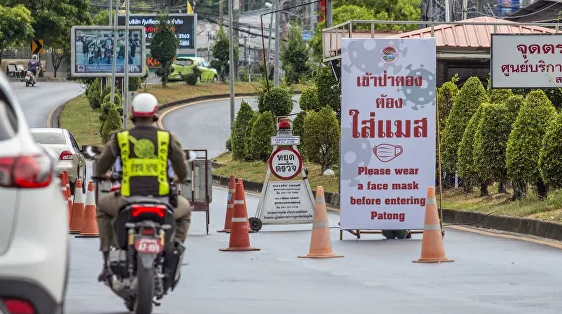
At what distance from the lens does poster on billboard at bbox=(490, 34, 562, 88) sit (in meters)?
24.1

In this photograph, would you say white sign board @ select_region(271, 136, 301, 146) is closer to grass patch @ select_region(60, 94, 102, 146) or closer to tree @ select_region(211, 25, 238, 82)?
grass patch @ select_region(60, 94, 102, 146)

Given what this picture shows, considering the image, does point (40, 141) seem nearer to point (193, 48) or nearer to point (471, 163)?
point (471, 163)

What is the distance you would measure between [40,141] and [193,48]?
2737 inches

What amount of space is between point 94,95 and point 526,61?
46303 millimetres

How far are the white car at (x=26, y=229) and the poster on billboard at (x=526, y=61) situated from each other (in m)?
18.1

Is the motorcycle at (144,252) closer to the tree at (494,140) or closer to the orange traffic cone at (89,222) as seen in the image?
the orange traffic cone at (89,222)

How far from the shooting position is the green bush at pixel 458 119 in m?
25.1

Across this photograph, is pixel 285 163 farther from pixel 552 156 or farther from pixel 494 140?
pixel 494 140

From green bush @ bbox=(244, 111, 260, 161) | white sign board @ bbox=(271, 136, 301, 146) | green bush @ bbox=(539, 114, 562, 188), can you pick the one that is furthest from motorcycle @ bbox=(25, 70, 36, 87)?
green bush @ bbox=(539, 114, 562, 188)

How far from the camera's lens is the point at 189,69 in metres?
82.0

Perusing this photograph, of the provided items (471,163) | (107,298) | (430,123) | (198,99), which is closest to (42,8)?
(198,99)

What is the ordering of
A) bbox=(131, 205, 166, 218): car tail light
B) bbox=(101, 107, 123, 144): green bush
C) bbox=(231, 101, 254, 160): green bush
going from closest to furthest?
bbox=(131, 205, 166, 218): car tail light
bbox=(231, 101, 254, 160): green bush
bbox=(101, 107, 123, 144): green bush

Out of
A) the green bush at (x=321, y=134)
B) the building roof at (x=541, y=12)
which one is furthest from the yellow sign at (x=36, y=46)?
the green bush at (x=321, y=134)

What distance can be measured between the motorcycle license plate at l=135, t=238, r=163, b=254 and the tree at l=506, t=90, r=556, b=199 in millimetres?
12108
